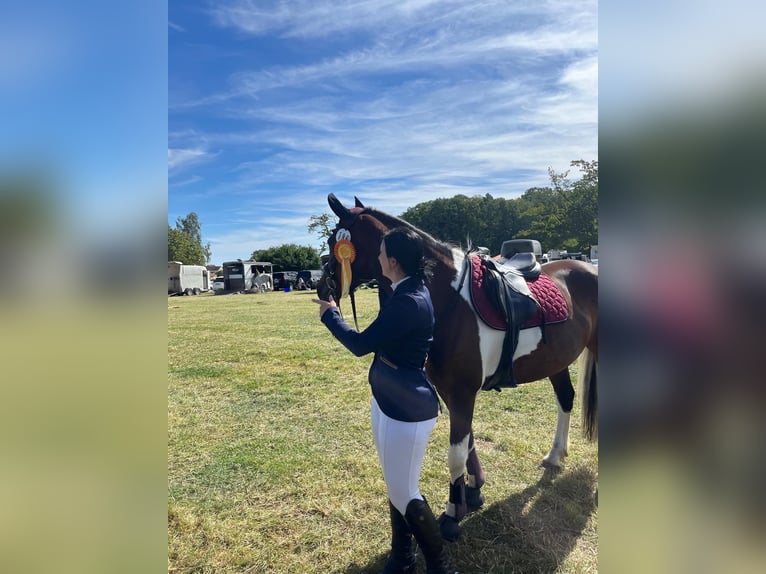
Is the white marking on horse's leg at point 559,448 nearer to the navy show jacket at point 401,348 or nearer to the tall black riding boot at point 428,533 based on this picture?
the tall black riding boot at point 428,533

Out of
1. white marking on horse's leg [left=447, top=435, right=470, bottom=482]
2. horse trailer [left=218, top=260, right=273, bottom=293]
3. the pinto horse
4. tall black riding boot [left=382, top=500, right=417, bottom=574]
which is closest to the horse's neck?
the pinto horse

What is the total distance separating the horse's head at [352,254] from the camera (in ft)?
9.66

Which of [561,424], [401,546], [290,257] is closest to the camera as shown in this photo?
[401,546]

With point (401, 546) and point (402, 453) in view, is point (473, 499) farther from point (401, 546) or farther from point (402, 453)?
point (402, 453)

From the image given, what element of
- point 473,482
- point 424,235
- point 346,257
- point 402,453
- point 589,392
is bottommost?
point 473,482

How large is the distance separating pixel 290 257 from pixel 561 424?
56434 mm

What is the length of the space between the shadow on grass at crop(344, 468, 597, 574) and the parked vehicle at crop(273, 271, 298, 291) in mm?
42940

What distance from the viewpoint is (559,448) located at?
4.06 m

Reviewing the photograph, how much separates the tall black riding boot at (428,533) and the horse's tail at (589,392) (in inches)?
88.7

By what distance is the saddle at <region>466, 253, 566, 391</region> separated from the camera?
3.06 m

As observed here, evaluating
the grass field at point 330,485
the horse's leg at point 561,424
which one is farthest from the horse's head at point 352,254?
the horse's leg at point 561,424

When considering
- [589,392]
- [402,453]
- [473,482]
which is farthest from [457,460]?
[589,392]
